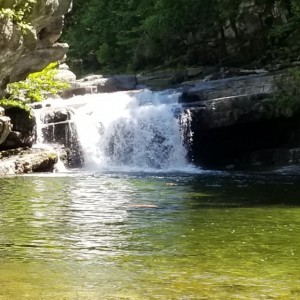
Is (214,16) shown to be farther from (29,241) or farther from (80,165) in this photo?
(29,241)

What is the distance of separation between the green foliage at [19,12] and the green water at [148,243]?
4317 millimetres

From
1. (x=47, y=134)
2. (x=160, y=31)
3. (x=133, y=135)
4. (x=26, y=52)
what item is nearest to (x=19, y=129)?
(x=47, y=134)

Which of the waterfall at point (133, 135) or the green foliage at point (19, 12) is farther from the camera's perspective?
the waterfall at point (133, 135)

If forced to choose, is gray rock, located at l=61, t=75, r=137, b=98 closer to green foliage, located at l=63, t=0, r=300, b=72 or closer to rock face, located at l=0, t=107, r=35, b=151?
green foliage, located at l=63, t=0, r=300, b=72

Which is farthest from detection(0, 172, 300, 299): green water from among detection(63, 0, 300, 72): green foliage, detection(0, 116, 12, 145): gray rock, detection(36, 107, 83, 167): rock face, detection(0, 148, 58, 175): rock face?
detection(63, 0, 300, 72): green foliage

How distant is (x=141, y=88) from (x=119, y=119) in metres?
5.86

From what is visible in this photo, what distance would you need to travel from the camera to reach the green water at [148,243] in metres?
7.86

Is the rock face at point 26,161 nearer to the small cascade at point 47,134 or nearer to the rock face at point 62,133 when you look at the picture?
the small cascade at point 47,134

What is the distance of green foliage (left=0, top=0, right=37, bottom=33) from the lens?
17609 mm

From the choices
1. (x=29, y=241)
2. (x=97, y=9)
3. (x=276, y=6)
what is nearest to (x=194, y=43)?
(x=276, y=6)

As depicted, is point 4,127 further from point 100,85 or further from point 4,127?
point 100,85

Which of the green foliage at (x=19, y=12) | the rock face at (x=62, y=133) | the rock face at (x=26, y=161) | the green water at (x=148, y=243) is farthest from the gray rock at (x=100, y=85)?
the green water at (x=148, y=243)

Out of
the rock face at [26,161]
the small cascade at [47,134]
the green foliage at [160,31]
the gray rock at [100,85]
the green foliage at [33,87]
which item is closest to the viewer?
the rock face at [26,161]

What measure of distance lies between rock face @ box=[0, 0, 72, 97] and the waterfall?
6701 mm
